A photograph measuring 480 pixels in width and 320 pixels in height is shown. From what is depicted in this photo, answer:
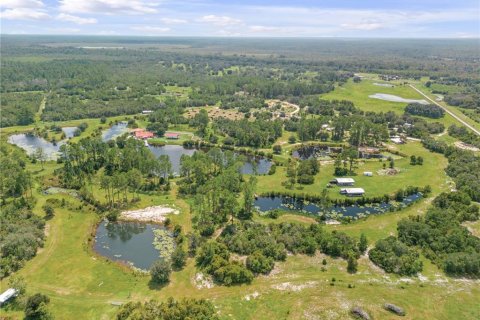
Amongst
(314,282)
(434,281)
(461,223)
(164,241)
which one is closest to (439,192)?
(461,223)

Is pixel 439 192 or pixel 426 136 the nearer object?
pixel 439 192

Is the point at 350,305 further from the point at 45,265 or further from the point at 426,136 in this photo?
the point at 426,136

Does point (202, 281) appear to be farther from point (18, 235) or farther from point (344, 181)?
point (344, 181)

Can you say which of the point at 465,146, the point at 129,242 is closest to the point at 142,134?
the point at 129,242

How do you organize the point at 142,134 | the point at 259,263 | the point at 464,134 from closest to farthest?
the point at 259,263, the point at 464,134, the point at 142,134

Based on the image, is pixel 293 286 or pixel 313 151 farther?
pixel 313 151

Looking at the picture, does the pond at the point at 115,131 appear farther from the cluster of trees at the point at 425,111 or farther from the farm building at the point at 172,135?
the cluster of trees at the point at 425,111
